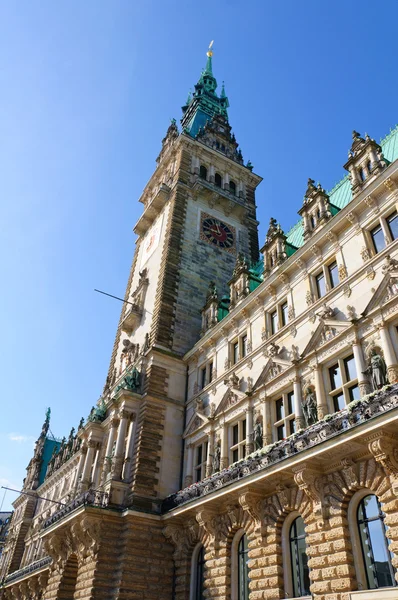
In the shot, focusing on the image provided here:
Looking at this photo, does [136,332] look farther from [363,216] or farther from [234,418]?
[363,216]

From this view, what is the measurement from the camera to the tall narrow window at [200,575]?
20844 millimetres

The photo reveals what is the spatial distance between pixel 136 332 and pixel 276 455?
62.8 feet

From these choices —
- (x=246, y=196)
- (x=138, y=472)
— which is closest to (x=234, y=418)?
(x=138, y=472)

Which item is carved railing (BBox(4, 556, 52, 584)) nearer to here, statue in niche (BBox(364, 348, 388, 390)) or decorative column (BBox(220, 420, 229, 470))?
decorative column (BBox(220, 420, 229, 470))

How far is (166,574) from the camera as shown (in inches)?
877

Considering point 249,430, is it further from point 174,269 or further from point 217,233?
point 217,233

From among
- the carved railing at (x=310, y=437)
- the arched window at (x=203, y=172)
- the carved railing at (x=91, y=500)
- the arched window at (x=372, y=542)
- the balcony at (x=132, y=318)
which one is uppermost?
the arched window at (x=203, y=172)

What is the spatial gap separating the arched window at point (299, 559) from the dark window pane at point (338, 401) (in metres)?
4.13

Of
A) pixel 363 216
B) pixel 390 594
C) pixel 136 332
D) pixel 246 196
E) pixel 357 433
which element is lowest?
pixel 390 594

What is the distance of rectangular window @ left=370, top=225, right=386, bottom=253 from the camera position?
18.8 meters

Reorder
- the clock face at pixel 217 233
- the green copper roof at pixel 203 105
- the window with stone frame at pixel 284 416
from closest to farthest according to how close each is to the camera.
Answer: the window with stone frame at pixel 284 416 < the clock face at pixel 217 233 < the green copper roof at pixel 203 105

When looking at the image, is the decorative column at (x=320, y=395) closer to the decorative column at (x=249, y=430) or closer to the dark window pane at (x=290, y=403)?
the dark window pane at (x=290, y=403)

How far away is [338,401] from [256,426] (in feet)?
15.5

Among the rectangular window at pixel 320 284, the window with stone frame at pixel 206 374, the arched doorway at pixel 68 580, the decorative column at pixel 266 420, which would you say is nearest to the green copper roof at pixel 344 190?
the rectangular window at pixel 320 284
